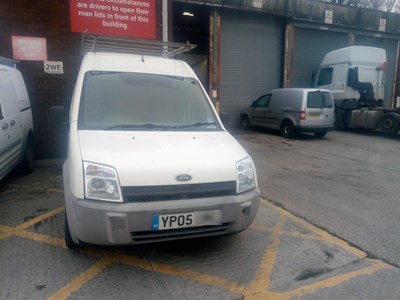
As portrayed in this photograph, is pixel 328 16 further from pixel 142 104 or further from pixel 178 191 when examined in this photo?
pixel 178 191

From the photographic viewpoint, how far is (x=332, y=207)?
4.96m

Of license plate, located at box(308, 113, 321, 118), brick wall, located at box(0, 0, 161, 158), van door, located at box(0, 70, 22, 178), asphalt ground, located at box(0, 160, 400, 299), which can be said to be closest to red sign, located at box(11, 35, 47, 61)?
brick wall, located at box(0, 0, 161, 158)

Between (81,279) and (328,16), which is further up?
(328,16)

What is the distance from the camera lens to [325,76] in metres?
14.9

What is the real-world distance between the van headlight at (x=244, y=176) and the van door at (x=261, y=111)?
1007 centimetres

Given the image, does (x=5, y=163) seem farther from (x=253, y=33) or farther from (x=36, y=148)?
(x=253, y=33)

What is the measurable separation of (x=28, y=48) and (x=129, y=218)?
6.64 meters

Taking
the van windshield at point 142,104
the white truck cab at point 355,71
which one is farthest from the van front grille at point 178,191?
the white truck cab at point 355,71

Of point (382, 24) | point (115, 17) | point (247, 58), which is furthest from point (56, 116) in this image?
point (382, 24)

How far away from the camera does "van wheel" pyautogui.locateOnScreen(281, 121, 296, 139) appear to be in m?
12.0

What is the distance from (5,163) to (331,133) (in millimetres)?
Answer: 12487

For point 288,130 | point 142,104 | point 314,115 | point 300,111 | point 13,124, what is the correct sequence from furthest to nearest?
1. point 288,130
2. point 314,115
3. point 300,111
4. point 13,124
5. point 142,104

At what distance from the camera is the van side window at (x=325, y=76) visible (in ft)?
47.9

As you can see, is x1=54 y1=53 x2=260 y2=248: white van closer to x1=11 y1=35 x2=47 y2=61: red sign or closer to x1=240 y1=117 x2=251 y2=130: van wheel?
x1=11 y1=35 x2=47 y2=61: red sign
